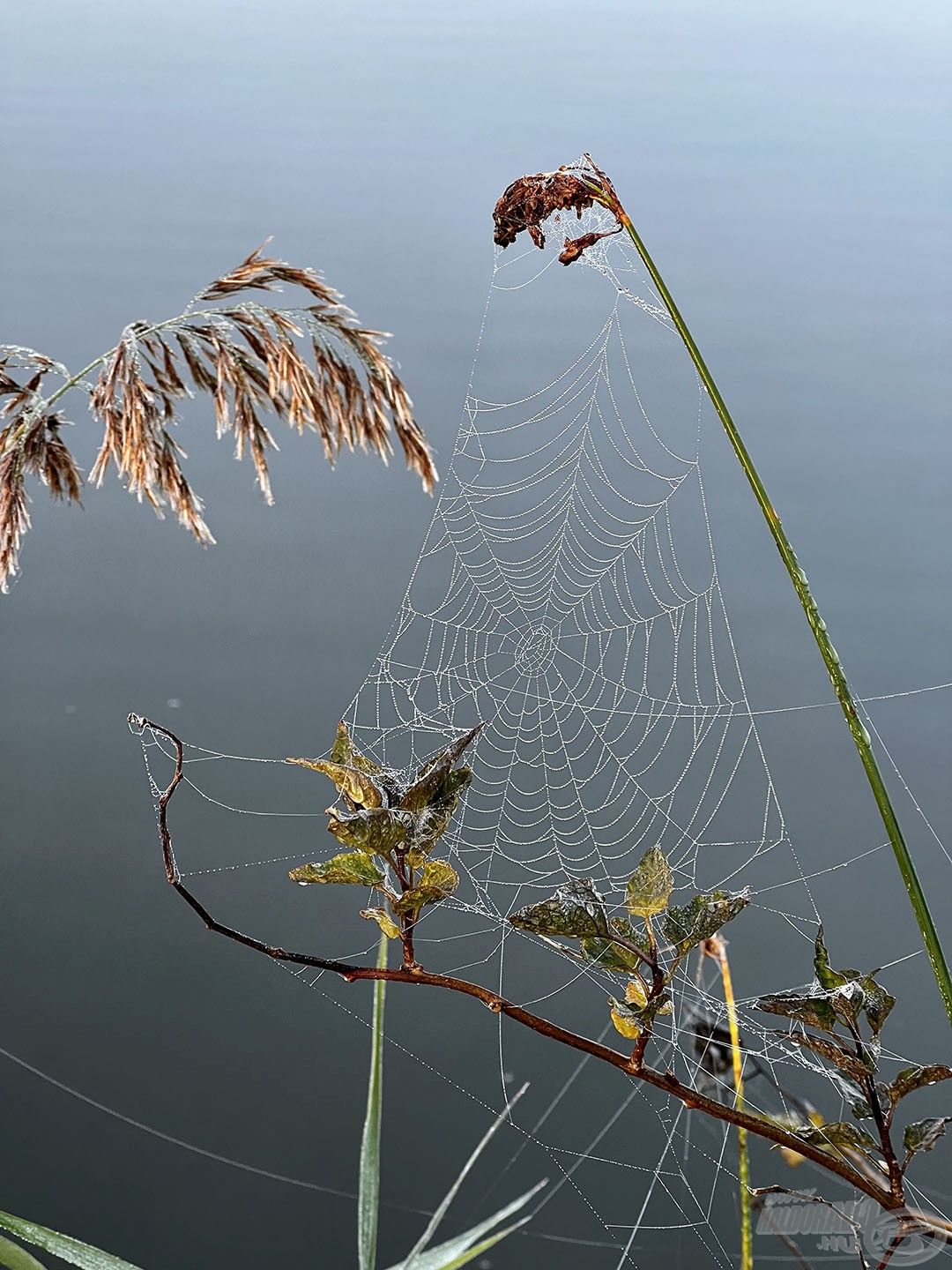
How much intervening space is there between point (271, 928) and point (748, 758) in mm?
895

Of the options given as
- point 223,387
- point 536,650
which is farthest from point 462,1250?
point 536,650

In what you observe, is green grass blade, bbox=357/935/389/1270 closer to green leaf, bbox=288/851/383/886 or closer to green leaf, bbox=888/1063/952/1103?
green leaf, bbox=288/851/383/886

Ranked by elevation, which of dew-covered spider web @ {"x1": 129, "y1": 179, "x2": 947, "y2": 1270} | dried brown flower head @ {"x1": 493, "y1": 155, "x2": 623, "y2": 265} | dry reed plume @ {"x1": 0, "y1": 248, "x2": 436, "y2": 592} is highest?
dry reed plume @ {"x1": 0, "y1": 248, "x2": 436, "y2": 592}

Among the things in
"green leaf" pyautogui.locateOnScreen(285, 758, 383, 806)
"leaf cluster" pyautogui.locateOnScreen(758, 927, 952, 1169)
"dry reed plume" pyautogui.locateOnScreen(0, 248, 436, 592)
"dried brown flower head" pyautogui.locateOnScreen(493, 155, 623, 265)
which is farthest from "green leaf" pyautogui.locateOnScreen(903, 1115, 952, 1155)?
"dry reed plume" pyautogui.locateOnScreen(0, 248, 436, 592)

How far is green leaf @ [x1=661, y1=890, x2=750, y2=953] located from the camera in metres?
0.39

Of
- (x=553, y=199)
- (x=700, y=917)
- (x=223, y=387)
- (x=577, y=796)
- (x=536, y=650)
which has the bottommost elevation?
(x=577, y=796)

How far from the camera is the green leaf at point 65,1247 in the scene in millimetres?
385

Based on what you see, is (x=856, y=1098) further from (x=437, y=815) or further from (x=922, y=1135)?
(x=437, y=815)

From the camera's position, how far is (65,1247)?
1.28 ft

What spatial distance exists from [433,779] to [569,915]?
6 cm

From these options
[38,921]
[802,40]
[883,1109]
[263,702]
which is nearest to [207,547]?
[263,702]

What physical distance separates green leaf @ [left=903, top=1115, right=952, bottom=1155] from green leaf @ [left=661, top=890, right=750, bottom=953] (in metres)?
0.10

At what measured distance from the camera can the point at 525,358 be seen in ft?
9.94

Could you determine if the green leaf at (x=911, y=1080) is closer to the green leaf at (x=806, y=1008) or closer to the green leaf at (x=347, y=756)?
the green leaf at (x=806, y=1008)
